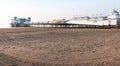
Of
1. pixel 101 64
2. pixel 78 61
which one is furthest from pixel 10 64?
pixel 101 64

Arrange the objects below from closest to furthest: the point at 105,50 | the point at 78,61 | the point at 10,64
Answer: the point at 10,64, the point at 78,61, the point at 105,50

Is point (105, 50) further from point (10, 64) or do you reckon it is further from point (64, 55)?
point (10, 64)

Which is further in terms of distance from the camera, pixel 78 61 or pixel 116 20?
pixel 116 20

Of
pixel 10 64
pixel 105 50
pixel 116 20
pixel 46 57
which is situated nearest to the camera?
pixel 10 64

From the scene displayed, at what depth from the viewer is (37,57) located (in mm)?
13992

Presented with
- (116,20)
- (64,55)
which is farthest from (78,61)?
(116,20)

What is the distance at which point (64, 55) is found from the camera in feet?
46.6

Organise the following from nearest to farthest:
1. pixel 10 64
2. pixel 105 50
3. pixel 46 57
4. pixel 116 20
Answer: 1. pixel 10 64
2. pixel 46 57
3. pixel 105 50
4. pixel 116 20

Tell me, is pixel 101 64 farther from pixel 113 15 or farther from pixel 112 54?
pixel 113 15

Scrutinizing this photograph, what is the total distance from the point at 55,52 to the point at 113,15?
61054 millimetres

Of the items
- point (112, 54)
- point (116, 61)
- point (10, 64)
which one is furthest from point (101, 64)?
point (10, 64)

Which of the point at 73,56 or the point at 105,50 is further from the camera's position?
the point at 105,50

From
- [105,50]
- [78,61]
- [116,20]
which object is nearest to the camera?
[78,61]

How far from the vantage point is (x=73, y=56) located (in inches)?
551
